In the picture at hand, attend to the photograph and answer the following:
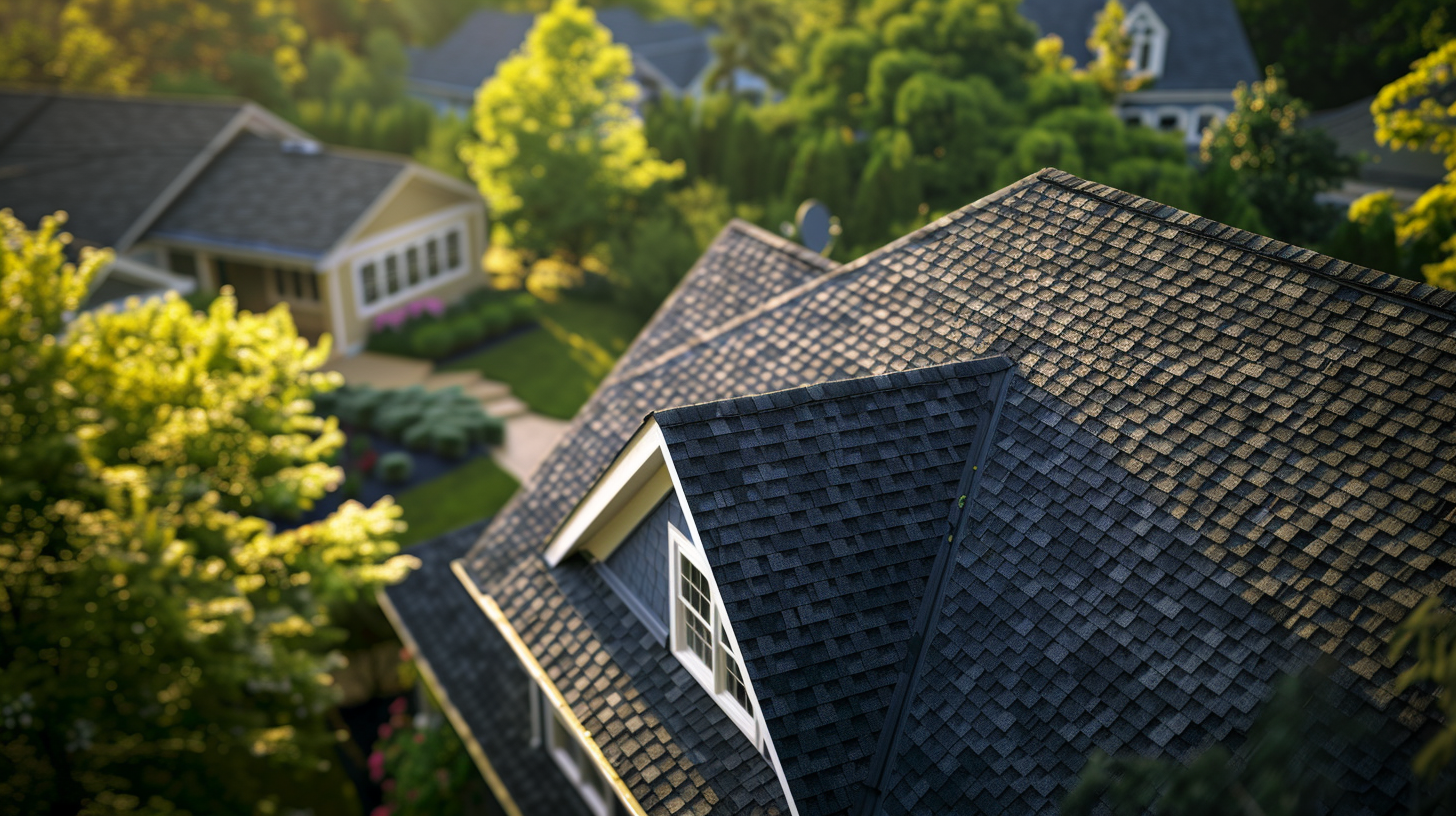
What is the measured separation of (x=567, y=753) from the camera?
12461 mm

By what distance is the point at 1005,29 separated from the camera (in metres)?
33.7

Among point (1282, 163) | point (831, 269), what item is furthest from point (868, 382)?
point (1282, 163)

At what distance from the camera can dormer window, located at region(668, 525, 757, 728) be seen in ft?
26.8

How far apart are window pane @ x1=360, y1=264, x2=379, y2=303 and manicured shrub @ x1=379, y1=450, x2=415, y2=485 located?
10053mm

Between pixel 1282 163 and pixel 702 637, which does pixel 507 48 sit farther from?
pixel 702 637

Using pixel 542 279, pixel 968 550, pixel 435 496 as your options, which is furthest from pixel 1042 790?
pixel 542 279

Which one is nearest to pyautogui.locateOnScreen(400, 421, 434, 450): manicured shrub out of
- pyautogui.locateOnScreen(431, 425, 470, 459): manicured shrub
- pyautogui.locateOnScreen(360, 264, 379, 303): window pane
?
pyautogui.locateOnScreen(431, 425, 470, 459): manicured shrub

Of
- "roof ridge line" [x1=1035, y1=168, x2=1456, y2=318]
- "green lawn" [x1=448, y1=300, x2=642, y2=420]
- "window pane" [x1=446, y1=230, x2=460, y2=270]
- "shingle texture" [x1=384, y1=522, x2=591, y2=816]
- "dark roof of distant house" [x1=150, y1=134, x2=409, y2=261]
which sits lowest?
"green lawn" [x1=448, y1=300, x2=642, y2=420]

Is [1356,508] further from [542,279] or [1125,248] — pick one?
[542,279]

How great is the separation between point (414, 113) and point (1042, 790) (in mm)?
45919

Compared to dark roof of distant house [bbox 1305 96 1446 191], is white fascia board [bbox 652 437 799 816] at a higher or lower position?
higher

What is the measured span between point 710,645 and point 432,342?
84.5 ft

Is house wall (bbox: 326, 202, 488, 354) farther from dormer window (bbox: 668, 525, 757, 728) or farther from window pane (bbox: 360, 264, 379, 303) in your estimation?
dormer window (bbox: 668, 525, 757, 728)

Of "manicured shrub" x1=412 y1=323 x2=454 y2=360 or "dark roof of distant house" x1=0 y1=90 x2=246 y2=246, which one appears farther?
"dark roof of distant house" x1=0 y1=90 x2=246 y2=246
